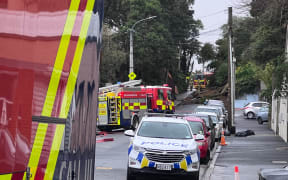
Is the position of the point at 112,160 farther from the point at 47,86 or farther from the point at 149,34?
the point at 149,34

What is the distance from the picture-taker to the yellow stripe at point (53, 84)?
392 cm

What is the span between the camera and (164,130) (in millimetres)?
15148

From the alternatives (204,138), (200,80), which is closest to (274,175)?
(204,138)

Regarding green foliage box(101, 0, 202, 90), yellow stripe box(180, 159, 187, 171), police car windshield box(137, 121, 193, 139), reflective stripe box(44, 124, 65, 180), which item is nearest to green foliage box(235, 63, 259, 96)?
green foliage box(101, 0, 202, 90)

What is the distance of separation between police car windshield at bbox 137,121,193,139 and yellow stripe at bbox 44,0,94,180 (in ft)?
32.5

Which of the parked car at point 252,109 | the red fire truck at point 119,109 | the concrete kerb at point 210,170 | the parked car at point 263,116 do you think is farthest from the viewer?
the parked car at point 252,109

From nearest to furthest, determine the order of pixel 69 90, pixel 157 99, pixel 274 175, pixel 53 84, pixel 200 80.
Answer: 1. pixel 53 84
2. pixel 69 90
3. pixel 274 175
4. pixel 157 99
5. pixel 200 80

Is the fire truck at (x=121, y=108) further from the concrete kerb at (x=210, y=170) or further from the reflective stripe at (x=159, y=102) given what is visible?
the concrete kerb at (x=210, y=170)

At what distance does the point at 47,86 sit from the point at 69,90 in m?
0.51

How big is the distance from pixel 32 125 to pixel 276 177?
252 inches

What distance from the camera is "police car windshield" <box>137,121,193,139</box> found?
48.8ft

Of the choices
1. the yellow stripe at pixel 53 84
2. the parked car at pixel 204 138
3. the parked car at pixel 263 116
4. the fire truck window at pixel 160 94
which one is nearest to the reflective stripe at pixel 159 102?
the fire truck window at pixel 160 94

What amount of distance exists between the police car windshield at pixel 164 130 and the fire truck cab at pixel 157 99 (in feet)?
75.5

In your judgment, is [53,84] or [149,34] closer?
[53,84]
